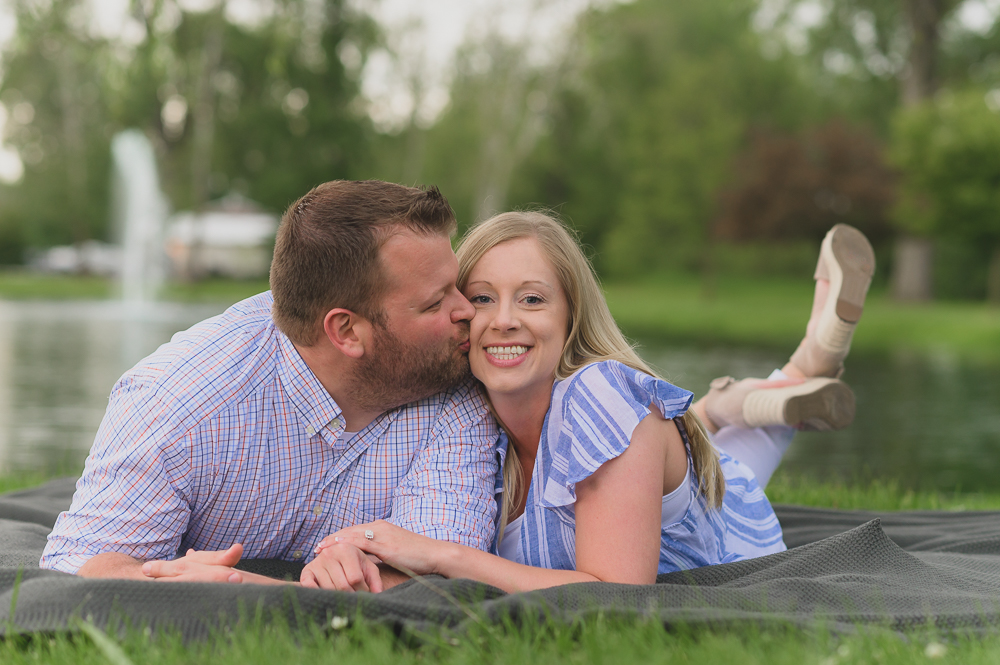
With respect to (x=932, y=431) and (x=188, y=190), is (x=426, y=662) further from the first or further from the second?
(x=188, y=190)

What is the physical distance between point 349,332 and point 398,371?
18cm

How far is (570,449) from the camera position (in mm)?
2500

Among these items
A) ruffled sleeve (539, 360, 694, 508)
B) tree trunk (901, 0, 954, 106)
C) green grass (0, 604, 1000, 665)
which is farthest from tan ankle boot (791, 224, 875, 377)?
tree trunk (901, 0, 954, 106)

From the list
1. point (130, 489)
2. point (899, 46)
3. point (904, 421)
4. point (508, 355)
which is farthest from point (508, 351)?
point (899, 46)

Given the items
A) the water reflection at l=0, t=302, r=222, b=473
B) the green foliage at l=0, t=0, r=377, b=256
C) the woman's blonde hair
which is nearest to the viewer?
the woman's blonde hair

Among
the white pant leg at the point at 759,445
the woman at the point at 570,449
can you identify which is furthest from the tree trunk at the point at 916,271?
the woman at the point at 570,449

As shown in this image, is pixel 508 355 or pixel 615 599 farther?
pixel 508 355

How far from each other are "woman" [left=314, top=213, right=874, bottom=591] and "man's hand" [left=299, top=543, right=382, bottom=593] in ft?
0.15

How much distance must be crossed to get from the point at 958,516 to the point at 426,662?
2.93m

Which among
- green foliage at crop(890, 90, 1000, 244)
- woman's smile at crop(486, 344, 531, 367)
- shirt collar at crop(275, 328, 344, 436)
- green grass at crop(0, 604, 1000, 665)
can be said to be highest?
green foliage at crop(890, 90, 1000, 244)

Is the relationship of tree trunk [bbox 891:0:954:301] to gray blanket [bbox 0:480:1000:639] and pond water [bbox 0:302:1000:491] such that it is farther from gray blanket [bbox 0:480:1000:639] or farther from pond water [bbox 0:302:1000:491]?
gray blanket [bbox 0:480:1000:639]

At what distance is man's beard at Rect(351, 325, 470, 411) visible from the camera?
8.77ft

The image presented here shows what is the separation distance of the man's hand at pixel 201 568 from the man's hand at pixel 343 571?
7.0 inches

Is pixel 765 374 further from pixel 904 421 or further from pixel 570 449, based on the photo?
pixel 570 449
